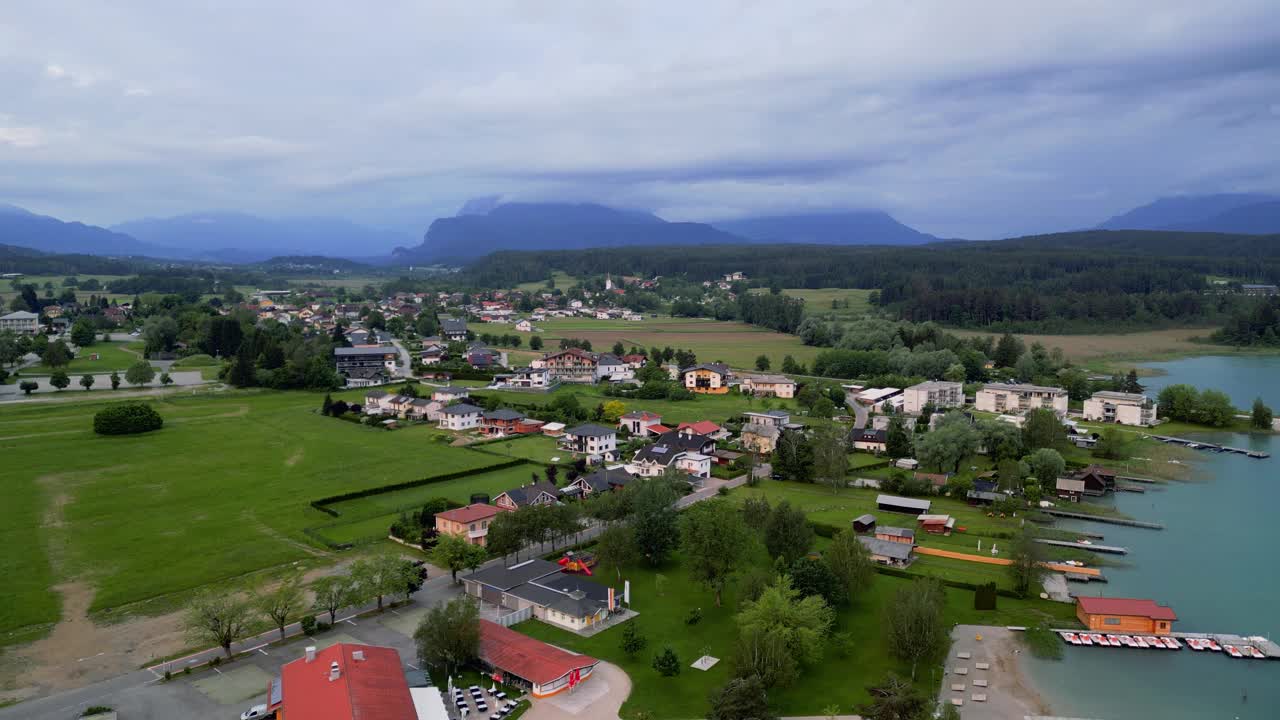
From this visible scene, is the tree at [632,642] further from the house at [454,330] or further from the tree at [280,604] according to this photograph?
the house at [454,330]

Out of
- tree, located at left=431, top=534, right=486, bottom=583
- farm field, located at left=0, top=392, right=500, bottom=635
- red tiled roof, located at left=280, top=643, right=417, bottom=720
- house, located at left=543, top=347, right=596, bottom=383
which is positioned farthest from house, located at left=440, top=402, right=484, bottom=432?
red tiled roof, located at left=280, top=643, right=417, bottom=720

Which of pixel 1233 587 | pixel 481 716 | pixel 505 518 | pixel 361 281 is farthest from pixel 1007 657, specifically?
pixel 361 281

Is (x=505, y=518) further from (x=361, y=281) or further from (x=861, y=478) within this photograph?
(x=361, y=281)

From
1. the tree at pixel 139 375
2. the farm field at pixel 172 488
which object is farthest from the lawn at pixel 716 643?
the tree at pixel 139 375

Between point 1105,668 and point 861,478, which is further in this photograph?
point 861,478

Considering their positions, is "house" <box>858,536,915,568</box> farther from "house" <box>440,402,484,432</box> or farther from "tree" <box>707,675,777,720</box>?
"house" <box>440,402,484,432</box>
